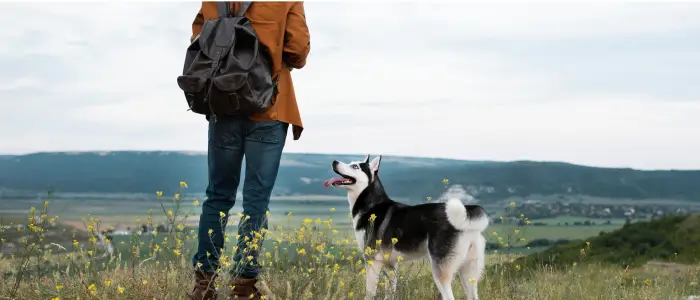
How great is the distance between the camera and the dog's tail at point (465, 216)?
6.27 m

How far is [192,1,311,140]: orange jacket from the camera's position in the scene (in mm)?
5773

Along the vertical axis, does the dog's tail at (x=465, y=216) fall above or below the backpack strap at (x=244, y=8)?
below

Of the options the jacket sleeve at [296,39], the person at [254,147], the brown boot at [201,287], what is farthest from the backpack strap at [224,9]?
the brown boot at [201,287]

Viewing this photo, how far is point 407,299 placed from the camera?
632cm

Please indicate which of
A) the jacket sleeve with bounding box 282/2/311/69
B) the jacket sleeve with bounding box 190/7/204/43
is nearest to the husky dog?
the jacket sleeve with bounding box 282/2/311/69

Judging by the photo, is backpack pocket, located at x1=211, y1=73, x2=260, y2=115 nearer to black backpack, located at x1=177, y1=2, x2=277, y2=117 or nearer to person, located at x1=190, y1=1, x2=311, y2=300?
black backpack, located at x1=177, y1=2, x2=277, y2=117

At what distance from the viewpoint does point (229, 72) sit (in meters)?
5.65

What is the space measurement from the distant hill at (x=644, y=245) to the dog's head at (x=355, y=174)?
6.07m

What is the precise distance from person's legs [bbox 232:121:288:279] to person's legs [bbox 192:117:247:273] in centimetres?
12

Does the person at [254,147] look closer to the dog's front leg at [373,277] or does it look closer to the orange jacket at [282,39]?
the orange jacket at [282,39]

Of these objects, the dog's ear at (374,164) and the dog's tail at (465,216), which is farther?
the dog's ear at (374,164)

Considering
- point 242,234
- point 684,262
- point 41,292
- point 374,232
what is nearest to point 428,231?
point 374,232

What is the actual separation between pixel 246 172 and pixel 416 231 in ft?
5.82

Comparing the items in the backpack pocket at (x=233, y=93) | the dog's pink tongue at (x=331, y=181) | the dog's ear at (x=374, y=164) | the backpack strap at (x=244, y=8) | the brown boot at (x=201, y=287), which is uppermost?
the backpack strap at (x=244, y=8)
